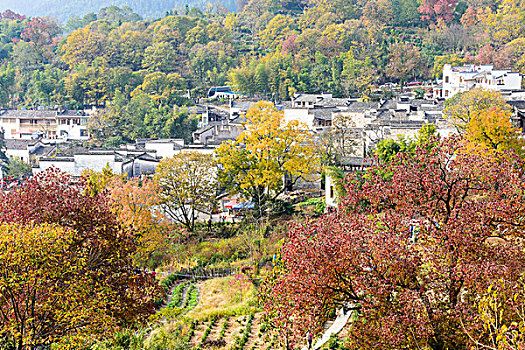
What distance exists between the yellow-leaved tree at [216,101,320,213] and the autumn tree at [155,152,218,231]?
1.82 feet

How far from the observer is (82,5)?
122m

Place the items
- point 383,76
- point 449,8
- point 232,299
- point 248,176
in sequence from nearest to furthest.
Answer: point 232,299 → point 248,176 → point 383,76 → point 449,8

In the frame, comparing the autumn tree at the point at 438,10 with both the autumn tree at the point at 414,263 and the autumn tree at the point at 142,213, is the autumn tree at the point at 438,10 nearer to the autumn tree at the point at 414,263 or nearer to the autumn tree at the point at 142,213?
the autumn tree at the point at 142,213

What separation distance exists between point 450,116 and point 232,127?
1256 centimetres

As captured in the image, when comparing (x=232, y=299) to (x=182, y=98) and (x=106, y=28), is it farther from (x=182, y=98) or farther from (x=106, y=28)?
(x=106, y=28)

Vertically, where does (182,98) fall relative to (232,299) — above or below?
above

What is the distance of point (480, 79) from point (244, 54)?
28.0 meters

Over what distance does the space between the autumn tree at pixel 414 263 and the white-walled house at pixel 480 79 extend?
85.7ft

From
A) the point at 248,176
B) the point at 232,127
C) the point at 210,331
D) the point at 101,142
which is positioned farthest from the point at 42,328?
the point at 101,142

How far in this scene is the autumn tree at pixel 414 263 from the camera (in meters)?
6.62

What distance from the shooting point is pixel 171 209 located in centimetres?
1953

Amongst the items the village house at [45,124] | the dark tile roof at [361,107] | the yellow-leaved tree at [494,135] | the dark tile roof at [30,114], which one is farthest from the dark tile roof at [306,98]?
the yellow-leaved tree at [494,135]

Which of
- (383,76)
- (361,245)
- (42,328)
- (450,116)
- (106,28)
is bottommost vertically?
(42,328)

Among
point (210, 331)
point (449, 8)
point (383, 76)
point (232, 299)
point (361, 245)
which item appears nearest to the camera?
point (361, 245)
